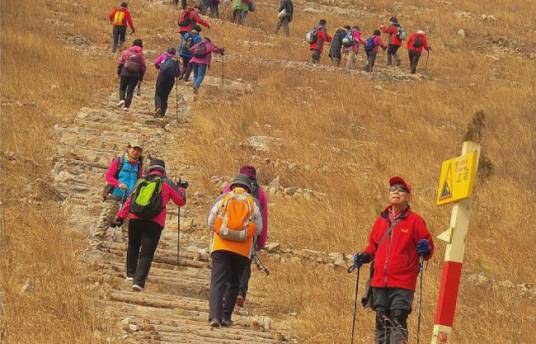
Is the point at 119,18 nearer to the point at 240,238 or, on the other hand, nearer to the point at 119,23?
the point at 119,23

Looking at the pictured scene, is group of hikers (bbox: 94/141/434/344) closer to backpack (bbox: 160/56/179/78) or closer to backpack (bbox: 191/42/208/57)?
backpack (bbox: 160/56/179/78)

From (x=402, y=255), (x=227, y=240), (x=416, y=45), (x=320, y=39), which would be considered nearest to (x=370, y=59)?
(x=416, y=45)

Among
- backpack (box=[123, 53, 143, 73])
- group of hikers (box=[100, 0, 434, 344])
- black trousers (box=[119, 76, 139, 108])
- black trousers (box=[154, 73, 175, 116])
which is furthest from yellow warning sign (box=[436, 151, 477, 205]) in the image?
black trousers (box=[119, 76, 139, 108])

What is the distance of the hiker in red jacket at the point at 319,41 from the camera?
27984 millimetres

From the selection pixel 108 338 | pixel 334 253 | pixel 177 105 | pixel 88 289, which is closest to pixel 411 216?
pixel 108 338

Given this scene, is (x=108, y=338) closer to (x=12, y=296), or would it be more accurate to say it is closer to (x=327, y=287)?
(x=12, y=296)

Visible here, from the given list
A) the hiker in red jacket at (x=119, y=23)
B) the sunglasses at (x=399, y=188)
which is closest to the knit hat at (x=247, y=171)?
the sunglasses at (x=399, y=188)

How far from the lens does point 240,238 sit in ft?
29.6

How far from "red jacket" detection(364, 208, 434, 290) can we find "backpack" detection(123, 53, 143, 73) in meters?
11.9

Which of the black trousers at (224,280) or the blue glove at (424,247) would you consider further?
the black trousers at (224,280)

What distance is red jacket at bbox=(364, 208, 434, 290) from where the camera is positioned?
796cm

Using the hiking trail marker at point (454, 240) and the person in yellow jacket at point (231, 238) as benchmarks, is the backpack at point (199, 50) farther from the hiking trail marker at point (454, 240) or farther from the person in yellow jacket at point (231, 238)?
Result: the hiking trail marker at point (454, 240)

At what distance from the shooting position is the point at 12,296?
29.1 feet

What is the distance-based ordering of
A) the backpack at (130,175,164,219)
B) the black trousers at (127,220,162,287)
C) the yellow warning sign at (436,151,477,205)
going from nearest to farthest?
1. the yellow warning sign at (436,151,477,205)
2. the backpack at (130,175,164,219)
3. the black trousers at (127,220,162,287)
